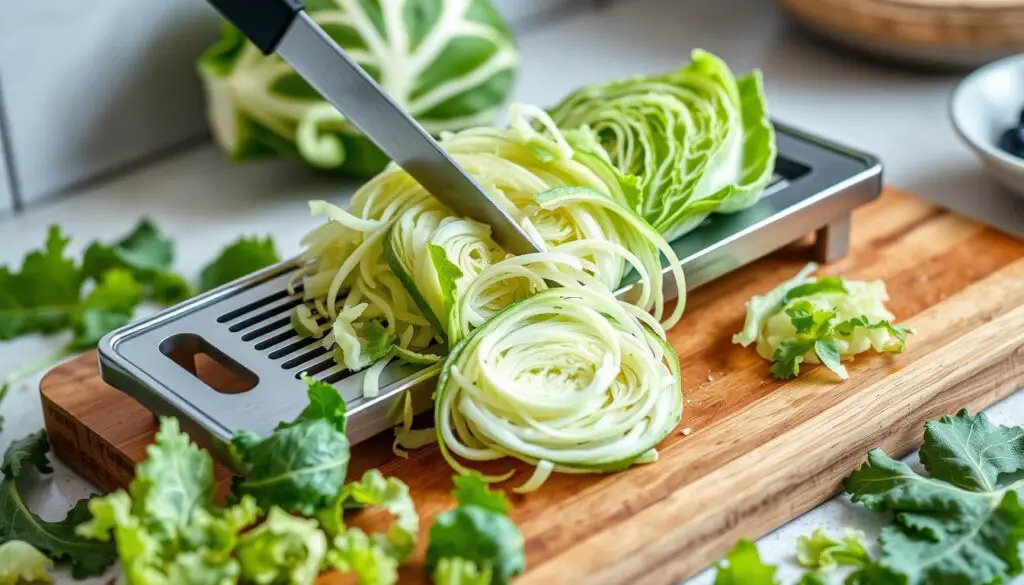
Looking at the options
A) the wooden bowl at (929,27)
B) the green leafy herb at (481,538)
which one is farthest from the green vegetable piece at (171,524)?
the wooden bowl at (929,27)

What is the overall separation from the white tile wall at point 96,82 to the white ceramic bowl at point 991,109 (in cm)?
139

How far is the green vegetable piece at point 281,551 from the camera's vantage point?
1.46 metres

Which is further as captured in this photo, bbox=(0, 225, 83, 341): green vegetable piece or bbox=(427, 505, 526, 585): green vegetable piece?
bbox=(0, 225, 83, 341): green vegetable piece

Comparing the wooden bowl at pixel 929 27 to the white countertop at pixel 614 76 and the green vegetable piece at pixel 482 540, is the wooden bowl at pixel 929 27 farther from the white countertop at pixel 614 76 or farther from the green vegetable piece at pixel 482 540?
the green vegetable piece at pixel 482 540

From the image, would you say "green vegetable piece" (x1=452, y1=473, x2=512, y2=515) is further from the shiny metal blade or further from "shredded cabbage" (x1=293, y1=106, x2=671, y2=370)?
the shiny metal blade

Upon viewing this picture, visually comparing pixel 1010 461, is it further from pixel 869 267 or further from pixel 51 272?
pixel 51 272

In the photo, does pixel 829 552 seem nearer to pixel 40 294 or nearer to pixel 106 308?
pixel 106 308

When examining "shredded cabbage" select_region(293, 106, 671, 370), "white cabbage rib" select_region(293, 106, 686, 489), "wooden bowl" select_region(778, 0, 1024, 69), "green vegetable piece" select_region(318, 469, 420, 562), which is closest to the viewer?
"green vegetable piece" select_region(318, 469, 420, 562)

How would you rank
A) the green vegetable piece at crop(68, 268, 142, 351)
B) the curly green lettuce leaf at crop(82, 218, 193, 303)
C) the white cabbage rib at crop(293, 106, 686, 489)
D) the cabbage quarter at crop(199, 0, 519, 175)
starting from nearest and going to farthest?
the white cabbage rib at crop(293, 106, 686, 489) → the green vegetable piece at crop(68, 268, 142, 351) → the curly green lettuce leaf at crop(82, 218, 193, 303) → the cabbage quarter at crop(199, 0, 519, 175)

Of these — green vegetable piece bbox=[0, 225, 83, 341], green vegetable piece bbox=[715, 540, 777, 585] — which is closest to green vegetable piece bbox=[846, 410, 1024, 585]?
green vegetable piece bbox=[715, 540, 777, 585]

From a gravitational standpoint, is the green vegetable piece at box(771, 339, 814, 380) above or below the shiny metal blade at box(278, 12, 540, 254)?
below

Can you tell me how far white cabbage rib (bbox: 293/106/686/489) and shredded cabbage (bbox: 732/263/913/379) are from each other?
14 centimetres

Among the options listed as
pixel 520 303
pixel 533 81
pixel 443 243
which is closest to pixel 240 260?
pixel 443 243

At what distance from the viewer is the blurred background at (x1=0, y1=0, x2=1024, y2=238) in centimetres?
250
